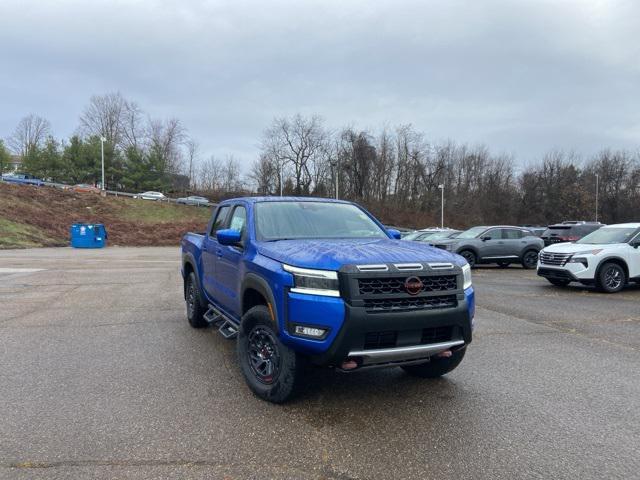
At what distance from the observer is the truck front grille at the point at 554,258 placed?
440 inches

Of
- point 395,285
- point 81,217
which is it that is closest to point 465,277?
point 395,285

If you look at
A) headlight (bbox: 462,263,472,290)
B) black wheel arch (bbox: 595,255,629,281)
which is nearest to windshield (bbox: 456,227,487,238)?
black wheel arch (bbox: 595,255,629,281)

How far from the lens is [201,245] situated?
252 inches

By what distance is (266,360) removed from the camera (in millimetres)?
4051

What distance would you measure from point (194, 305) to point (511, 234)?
14.9 meters

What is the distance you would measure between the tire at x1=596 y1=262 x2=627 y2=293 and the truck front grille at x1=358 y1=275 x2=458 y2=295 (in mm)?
8994

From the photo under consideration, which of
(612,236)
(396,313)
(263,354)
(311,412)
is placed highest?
(612,236)

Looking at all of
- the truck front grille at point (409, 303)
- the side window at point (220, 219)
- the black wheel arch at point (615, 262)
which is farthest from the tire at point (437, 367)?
the black wheel arch at point (615, 262)

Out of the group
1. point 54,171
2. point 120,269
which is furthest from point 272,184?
point 120,269

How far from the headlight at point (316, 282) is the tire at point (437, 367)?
5.02ft

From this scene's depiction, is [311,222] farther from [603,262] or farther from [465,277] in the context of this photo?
[603,262]

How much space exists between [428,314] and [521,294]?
325 inches

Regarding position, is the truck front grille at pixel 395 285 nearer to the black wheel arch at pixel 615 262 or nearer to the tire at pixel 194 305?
the tire at pixel 194 305

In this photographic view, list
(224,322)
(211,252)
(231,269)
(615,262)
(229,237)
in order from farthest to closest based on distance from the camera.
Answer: (615,262)
(211,252)
(224,322)
(231,269)
(229,237)
